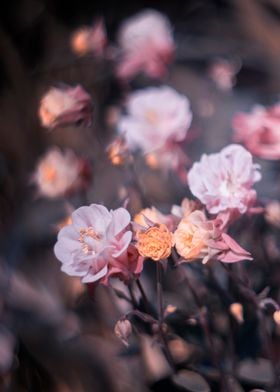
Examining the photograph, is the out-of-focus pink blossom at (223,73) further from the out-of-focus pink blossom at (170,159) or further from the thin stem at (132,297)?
the thin stem at (132,297)

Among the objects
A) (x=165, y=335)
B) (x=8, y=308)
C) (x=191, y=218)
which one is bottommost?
(x=8, y=308)

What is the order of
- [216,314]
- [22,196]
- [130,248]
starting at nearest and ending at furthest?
[130,248] < [216,314] < [22,196]

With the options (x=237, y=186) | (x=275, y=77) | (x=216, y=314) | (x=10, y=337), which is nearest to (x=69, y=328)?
(x=10, y=337)

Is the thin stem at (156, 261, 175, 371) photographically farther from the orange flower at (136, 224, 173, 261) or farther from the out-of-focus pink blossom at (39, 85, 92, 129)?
the out-of-focus pink blossom at (39, 85, 92, 129)

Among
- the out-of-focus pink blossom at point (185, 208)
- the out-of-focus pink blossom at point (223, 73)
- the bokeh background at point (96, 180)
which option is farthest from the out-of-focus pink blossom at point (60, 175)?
the out-of-focus pink blossom at point (223, 73)

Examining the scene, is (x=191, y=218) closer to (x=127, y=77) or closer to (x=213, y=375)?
(x=213, y=375)

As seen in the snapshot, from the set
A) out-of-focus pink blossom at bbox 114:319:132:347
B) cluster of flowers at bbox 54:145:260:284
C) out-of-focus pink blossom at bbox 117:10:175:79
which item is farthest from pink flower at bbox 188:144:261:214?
out-of-focus pink blossom at bbox 117:10:175:79
